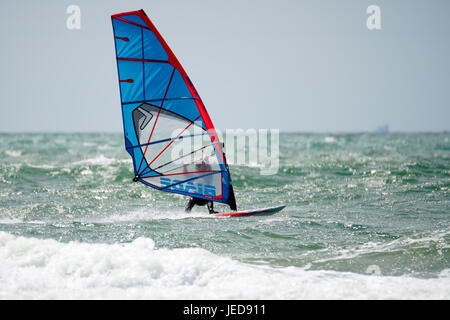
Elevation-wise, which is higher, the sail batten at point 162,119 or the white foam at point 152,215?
the sail batten at point 162,119

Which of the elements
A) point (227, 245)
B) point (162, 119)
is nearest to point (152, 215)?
point (162, 119)

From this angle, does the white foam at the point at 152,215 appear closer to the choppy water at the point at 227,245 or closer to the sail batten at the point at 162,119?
the choppy water at the point at 227,245

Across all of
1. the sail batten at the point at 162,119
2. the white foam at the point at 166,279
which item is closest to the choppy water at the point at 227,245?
the white foam at the point at 166,279

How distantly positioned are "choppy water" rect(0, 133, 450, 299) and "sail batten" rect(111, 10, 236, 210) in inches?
29.3

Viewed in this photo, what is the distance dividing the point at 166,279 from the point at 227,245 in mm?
1726

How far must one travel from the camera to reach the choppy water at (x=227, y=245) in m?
4.77

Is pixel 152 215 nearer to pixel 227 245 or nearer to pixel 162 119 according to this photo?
pixel 162 119

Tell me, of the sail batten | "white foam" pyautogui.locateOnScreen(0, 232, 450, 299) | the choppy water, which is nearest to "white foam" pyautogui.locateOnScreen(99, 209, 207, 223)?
the choppy water

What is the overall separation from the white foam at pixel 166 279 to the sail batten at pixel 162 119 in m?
2.47

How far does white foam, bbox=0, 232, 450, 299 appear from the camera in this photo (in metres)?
4.59

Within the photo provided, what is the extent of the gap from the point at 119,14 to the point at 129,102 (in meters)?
1.40

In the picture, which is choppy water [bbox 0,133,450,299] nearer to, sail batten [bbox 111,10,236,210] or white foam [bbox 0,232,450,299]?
white foam [bbox 0,232,450,299]

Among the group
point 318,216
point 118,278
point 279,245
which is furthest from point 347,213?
Result: point 118,278

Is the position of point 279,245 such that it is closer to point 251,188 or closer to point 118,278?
point 118,278
